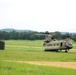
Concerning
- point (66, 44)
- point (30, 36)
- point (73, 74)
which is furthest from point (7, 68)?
point (30, 36)

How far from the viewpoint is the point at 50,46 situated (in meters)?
51.5

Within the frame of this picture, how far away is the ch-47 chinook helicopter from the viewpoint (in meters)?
48.3

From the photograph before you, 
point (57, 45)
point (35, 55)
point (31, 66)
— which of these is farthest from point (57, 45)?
point (31, 66)

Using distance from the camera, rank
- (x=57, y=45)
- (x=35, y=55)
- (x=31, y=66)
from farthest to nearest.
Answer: (x=57, y=45) < (x=35, y=55) < (x=31, y=66)

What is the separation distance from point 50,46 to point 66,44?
12.7 feet

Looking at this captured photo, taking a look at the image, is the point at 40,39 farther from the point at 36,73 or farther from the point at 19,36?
the point at 36,73

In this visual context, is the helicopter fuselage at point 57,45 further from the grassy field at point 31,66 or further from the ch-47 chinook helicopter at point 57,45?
the grassy field at point 31,66

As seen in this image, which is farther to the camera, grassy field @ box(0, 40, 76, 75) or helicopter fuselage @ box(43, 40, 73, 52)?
helicopter fuselage @ box(43, 40, 73, 52)

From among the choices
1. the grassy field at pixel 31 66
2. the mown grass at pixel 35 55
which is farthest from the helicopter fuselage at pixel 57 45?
the grassy field at pixel 31 66

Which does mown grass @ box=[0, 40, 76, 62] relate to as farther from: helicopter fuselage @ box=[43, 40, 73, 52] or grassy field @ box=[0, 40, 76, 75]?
helicopter fuselage @ box=[43, 40, 73, 52]

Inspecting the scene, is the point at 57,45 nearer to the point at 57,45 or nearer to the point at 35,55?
the point at 57,45

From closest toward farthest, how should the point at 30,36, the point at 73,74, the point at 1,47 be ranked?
the point at 73,74 < the point at 1,47 < the point at 30,36

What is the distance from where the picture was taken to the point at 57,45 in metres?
50.1

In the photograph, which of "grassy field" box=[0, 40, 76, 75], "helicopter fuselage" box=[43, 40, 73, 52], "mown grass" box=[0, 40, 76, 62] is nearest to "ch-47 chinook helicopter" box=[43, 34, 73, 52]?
"helicopter fuselage" box=[43, 40, 73, 52]
